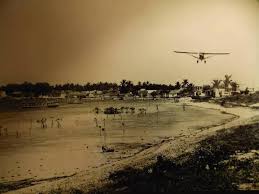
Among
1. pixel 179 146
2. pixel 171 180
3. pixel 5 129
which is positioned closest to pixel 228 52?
pixel 179 146

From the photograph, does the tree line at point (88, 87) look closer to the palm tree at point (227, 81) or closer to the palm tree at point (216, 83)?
the palm tree at point (216, 83)

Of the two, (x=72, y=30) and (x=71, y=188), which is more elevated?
(x=72, y=30)

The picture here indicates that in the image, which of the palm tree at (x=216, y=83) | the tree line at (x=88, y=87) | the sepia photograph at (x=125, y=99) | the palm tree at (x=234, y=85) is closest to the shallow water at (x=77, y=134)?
the sepia photograph at (x=125, y=99)

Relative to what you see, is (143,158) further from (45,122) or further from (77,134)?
(45,122)

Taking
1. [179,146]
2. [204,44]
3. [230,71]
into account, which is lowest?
[179,146]

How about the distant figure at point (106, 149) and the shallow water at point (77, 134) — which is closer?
the shallow water at point (77, 134)

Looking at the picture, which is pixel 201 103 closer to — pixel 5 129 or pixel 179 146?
pixel 179 146
